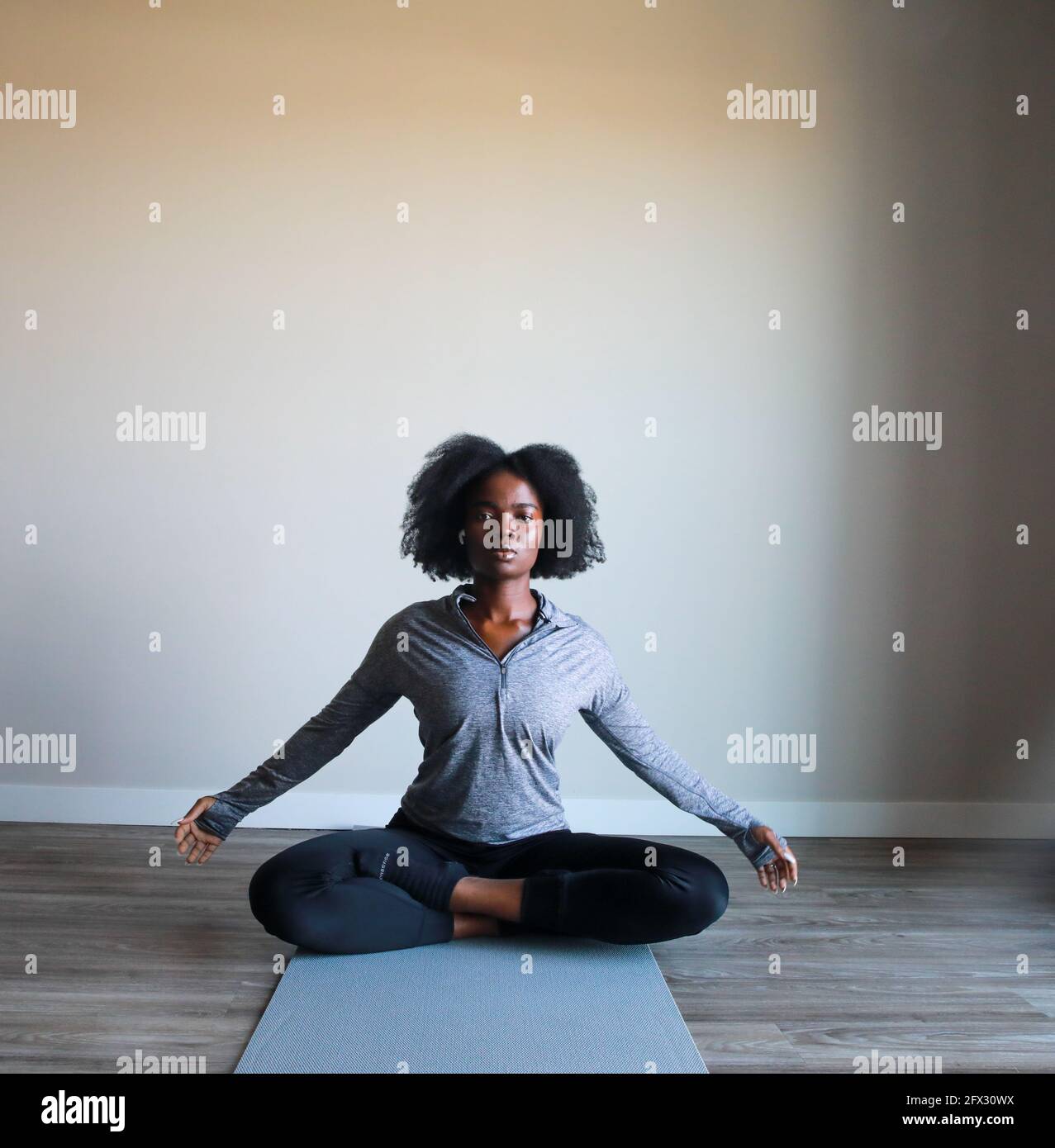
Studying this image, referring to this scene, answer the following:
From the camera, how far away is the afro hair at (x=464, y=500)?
89.2 inches

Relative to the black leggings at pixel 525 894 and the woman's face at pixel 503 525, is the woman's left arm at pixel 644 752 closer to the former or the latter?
the black leggings at pixel 525 894

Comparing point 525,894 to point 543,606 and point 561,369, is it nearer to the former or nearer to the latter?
point 543,606

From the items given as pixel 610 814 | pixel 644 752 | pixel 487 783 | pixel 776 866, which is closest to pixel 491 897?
pixel 487 783

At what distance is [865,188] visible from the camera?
10.2ft

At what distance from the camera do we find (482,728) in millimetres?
2143

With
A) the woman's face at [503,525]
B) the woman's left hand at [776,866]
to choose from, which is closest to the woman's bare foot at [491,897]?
the woman's left hand at [776,866]

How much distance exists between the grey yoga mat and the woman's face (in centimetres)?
76

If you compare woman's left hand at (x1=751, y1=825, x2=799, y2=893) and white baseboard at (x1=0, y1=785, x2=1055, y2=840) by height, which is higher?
woman's left hand at (x1=751, y1=825, x2=799, y2=893)

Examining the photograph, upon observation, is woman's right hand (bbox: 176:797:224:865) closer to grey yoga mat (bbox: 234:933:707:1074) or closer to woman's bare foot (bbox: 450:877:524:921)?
grey yoga mat (bbox: 234:933:707:1074)

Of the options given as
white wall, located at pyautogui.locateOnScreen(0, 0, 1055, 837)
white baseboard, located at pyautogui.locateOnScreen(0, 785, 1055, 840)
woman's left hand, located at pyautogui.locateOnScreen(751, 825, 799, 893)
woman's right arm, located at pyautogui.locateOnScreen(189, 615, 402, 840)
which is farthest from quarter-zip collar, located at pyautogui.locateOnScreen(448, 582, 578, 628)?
white baseboard, located at pyautogui.locateOnScreen(0, 785, 1055, 840)

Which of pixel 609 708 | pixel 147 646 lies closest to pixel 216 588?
pixel 147 646

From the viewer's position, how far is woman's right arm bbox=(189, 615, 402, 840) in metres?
2.15

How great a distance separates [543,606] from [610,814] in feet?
3.60

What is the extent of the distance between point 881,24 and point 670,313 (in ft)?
3.32
